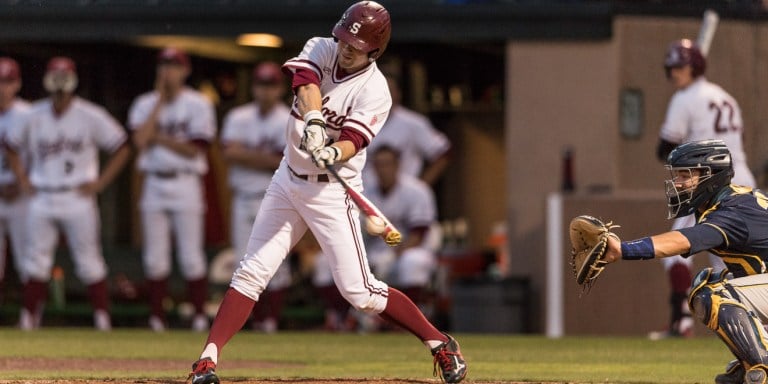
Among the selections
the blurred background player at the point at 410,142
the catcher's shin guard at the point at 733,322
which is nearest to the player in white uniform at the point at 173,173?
the blurred background player at the point at 410,142

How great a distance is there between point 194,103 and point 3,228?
83.9 inches

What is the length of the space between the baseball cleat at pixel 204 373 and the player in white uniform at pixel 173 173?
19.4 feet

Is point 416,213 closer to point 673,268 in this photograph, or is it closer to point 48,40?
point 673,268

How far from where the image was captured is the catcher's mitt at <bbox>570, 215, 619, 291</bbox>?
19.1 feet

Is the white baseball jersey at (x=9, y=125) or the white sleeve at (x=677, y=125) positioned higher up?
the white sleeve at (x=677, y=125)

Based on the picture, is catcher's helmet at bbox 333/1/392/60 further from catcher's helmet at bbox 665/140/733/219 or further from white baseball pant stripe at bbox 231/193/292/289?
white baseball pant stripe at bbox 231/193/292/289

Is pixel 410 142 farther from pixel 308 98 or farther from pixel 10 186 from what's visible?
pixel 308 98

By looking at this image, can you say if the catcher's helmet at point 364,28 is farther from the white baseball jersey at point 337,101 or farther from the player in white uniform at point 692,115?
the player in white uniform at point 692,115

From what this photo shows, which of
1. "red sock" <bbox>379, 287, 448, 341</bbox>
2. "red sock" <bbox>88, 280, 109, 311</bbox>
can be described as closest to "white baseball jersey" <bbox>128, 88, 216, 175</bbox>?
"red sock" <bbox>88, 280, 109, 311</bbox>

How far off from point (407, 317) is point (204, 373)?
3.31 ft

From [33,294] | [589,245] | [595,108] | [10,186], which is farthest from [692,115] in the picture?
[10,186]

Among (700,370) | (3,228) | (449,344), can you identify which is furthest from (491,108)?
(449,344)

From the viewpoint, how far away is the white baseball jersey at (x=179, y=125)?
39.8 ft

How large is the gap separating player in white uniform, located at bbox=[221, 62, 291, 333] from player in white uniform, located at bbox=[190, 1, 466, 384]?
5.39 metres
